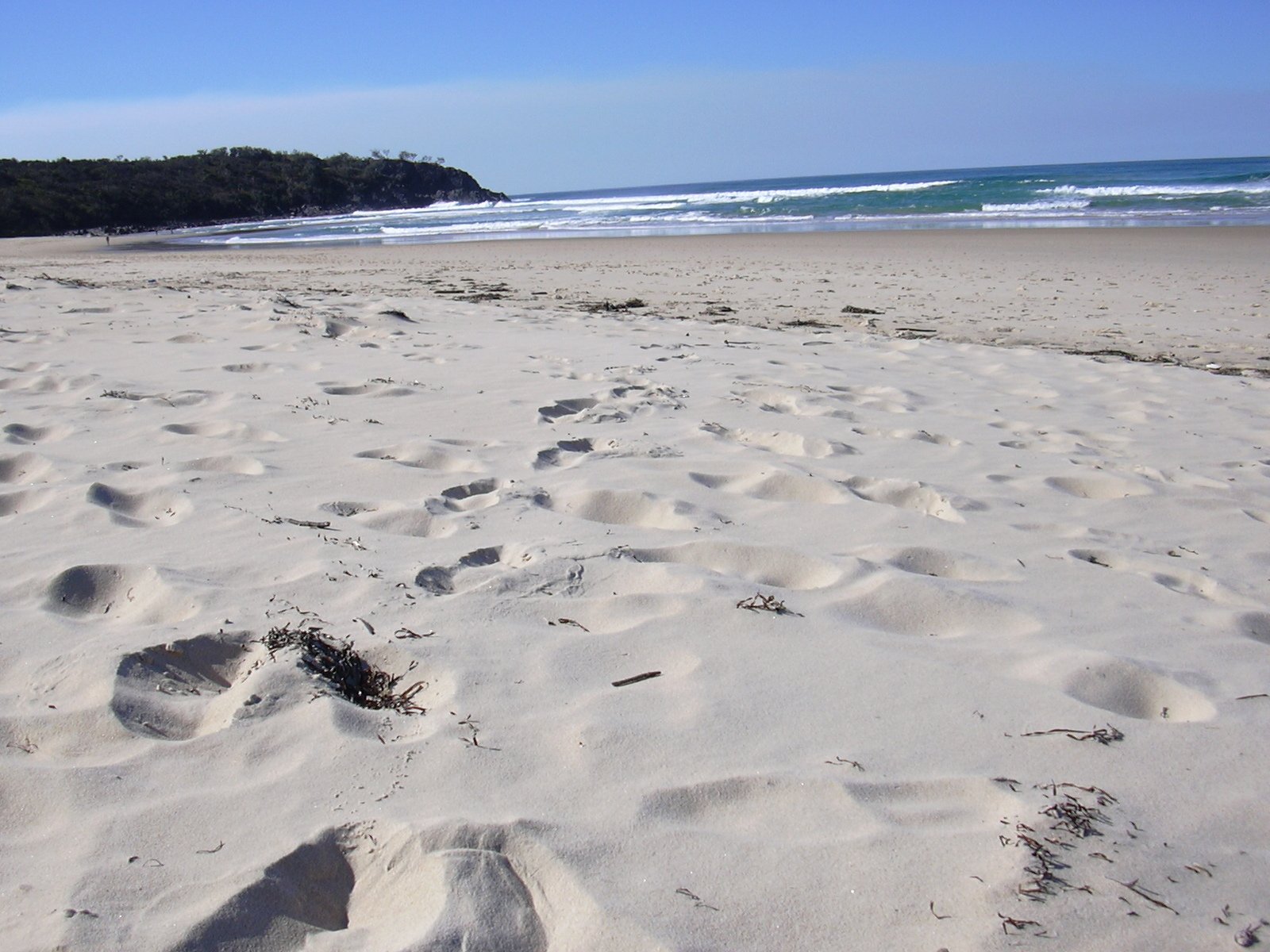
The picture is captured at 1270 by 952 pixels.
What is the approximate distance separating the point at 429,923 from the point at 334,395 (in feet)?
10.5

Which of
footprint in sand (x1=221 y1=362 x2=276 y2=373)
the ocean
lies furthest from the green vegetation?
footprint in sand (x1=221 y1=362 x2=276 y2=373)

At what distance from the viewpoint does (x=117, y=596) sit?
6.91 ft

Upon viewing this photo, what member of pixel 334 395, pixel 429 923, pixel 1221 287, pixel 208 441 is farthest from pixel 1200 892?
pixel 1221 287

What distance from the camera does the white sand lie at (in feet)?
4.20

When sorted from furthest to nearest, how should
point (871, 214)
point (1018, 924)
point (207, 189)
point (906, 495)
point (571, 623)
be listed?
point (207, 189) → point (871, 214) → point (906, 495) → point (571, 623) → point (1018, 924)

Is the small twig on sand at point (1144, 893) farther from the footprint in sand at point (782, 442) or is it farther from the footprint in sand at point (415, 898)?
the footprint in sand at point (782, 442)

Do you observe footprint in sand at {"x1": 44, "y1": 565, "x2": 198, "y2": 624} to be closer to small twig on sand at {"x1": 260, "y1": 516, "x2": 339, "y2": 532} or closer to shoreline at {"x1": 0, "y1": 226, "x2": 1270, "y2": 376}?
small twig on sand at {"x1": 260, "y1": 516, "x2": 339, "y2": 532}

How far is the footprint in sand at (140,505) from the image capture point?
2553 millimetres

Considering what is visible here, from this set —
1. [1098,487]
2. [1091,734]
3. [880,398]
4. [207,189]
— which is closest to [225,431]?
[880,398]

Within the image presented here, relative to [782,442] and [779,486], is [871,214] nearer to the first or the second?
[782,442]

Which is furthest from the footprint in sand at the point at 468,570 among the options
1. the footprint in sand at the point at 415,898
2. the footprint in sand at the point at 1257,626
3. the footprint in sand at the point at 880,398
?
the footprint in sand at the point at 880,398

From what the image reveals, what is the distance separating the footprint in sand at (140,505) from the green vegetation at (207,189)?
38.8 meters

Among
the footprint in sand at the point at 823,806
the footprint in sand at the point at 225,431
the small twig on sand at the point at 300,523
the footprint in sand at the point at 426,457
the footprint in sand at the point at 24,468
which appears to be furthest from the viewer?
the footprint in sand at the point at 225,431

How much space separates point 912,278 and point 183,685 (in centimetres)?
1046
